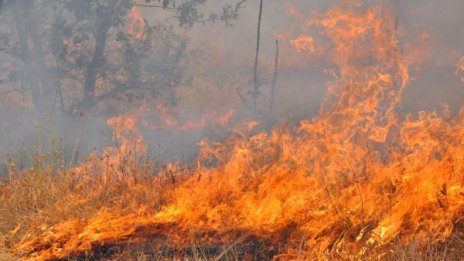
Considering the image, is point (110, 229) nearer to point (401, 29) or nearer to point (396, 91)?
point (396, 91)

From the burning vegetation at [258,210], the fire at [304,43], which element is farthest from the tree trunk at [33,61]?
the fire at [304,43]

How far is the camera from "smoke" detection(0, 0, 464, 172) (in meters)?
9.82

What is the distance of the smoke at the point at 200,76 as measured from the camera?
9.82 meters

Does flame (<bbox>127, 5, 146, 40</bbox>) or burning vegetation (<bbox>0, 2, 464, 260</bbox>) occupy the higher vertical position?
flame (<bbox>127, 5, 146, 40</bbox>)

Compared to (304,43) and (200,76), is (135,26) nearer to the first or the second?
(200,76)

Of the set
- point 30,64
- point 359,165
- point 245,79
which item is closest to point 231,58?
point 245,79

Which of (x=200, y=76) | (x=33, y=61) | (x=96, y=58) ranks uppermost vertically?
(x=96, y=58)

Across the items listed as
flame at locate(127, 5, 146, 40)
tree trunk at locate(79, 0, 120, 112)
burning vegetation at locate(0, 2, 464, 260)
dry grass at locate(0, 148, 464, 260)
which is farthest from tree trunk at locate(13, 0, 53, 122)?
dry grass at locate(0, 148, 464, 260)

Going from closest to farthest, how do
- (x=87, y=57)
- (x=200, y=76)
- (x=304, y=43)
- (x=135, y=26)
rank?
1. (x=87, y=57)
2. (x=135, y=26)
3. (x=200, y=76)
4. (x=304, y=43)

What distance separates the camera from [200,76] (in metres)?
13.5

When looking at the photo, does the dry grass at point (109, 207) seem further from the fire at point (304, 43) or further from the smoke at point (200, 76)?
the fire at point (304, 43)

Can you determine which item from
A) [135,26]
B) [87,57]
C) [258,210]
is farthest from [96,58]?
[258,210]

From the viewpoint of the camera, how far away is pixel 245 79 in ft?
44.1

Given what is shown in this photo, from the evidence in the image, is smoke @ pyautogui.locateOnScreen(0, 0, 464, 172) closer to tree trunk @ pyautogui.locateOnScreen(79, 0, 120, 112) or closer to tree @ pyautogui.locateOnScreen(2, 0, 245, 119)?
tree @ pyautogui.locateOnScreen(2, 0, 245, 119)
